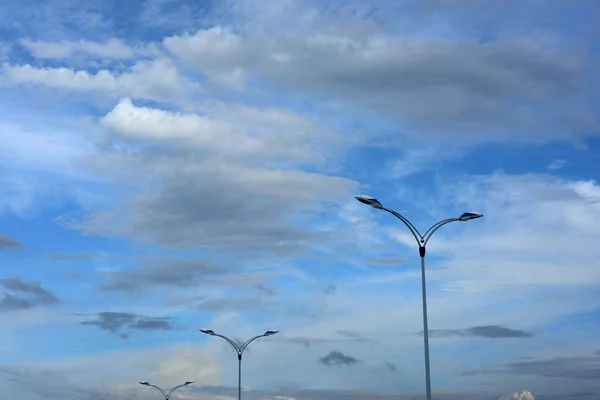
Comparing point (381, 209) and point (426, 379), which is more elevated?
point (381, 209)

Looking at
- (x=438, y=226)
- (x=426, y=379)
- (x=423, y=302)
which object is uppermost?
(x=438, y=226)

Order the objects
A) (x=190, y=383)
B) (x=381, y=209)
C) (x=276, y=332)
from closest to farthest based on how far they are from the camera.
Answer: (x=381, y=209)
(x=276, y=332)
(x=190, y=383)

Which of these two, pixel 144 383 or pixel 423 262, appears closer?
pixel 423 262

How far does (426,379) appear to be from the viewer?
35.9 m

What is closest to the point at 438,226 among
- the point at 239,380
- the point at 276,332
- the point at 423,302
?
the point at 423,302

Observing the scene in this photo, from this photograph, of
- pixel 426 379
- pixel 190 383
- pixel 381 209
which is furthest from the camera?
pixel 190 383

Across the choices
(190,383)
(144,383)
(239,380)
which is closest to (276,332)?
(239,380)

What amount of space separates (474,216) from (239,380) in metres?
42.3

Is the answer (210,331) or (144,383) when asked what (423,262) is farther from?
(144,383)

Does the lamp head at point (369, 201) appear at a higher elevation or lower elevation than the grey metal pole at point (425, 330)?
higher

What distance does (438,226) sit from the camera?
3981 centimetres

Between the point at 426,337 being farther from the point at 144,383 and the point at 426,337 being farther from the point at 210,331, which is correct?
the point at 144,383

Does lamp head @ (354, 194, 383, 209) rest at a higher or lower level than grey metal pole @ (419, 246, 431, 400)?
higher

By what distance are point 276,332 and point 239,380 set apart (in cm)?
649
